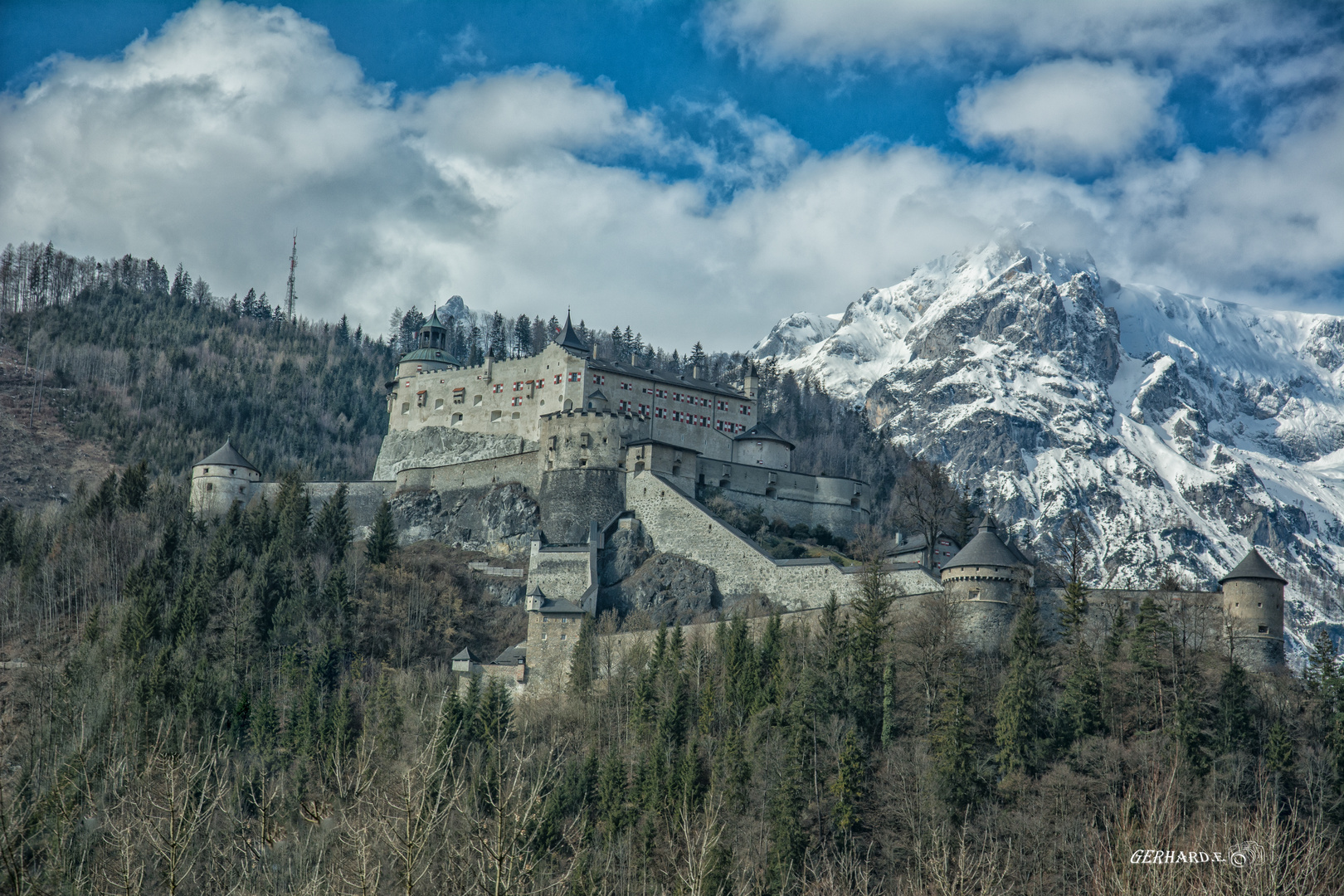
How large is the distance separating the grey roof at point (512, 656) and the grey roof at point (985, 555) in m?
20.4

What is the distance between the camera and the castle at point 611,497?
5747 cm

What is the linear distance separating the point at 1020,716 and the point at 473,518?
37.3 metres

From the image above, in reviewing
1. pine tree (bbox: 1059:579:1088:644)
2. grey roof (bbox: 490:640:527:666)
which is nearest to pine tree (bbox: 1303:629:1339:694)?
pine tree (bbox: 1059:579:1088:644)

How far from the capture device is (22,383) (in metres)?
127

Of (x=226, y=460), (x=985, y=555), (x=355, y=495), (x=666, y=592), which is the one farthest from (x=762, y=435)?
(x=226, y=460)

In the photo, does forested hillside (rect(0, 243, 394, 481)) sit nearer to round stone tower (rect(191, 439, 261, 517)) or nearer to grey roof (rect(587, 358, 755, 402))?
round stone tower (rect(191, 439, 261, 517))

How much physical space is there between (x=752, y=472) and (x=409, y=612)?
20.9 meters

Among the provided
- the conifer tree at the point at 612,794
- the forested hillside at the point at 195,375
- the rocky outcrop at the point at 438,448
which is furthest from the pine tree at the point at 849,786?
the forested hillside at the point at 195,375

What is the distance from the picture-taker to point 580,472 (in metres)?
75.8

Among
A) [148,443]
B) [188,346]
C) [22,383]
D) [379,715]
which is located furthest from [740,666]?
[188,346]

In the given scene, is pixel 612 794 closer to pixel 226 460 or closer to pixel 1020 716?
pixel 1020 716

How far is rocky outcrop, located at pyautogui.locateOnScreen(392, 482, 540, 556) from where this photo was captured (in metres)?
76.2

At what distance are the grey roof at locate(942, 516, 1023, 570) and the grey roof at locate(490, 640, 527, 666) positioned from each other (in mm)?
20410

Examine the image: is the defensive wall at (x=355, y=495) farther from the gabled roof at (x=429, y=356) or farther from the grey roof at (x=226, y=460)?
the gabled roof at (x=429, y=356)
